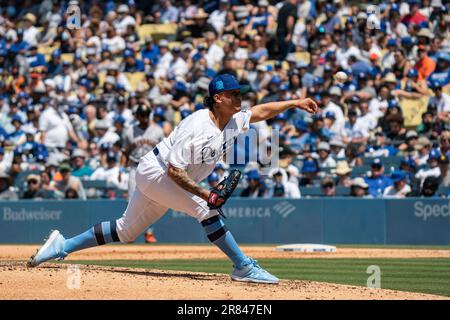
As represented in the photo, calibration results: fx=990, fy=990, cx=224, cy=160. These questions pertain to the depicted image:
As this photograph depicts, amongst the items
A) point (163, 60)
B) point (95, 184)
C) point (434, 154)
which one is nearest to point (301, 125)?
point (434, 154)

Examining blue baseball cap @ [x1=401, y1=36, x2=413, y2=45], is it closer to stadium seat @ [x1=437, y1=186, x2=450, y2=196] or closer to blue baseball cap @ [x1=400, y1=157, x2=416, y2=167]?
blue baseball cap @ [x1=400, y1=157, x2=416, y2=167]

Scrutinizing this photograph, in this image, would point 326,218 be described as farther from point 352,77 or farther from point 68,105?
point 68,105

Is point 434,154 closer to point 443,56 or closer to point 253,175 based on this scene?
point 443,56

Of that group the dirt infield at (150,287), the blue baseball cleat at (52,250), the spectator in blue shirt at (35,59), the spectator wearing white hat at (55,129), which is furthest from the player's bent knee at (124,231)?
the spectator in blue shirt at (35,59)

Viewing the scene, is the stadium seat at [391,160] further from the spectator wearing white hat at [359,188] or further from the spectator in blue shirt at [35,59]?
the spectator in blue shirt at [35,59]

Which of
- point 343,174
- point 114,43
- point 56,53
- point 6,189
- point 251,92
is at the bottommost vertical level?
point 6,189

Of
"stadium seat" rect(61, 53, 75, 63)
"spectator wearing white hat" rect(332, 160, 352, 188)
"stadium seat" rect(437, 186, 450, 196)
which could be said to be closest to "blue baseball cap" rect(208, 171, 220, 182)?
"spectator wearing white hat" rect(332, 160, 352, 188)
